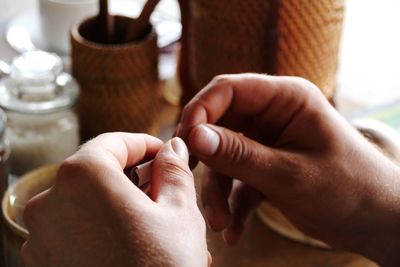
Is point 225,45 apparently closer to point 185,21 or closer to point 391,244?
point 185,21

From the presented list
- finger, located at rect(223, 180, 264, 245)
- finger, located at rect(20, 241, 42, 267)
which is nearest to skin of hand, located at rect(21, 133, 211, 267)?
finger, located at rect(20, 241, 42, 267)

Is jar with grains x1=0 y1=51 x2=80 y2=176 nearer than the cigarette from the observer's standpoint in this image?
No

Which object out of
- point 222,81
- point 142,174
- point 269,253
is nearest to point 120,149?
point 142,174

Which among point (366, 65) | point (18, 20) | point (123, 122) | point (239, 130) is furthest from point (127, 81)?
point (366, 65)

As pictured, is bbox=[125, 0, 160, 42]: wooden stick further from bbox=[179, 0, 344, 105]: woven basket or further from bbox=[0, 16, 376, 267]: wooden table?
Result: bbox=[0, 16, 376, 267]: wooden table

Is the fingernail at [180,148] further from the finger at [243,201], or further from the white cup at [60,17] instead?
the white cup at [60,17]

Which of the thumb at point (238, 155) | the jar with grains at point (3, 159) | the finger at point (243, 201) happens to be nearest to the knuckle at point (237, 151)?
the thumb at point (238, 155)
